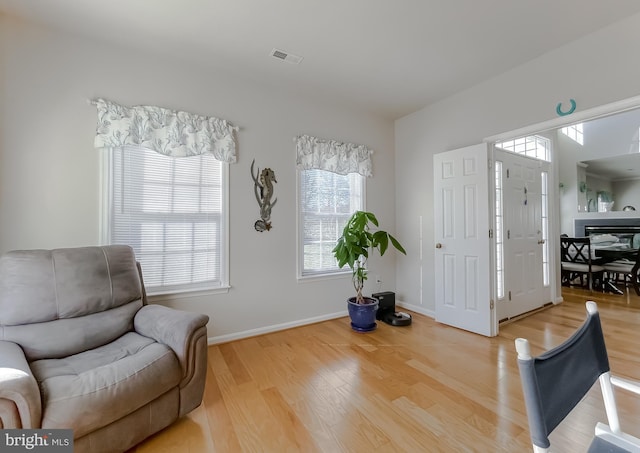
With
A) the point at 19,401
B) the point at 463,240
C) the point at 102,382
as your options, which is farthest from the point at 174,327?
the point at 463,240

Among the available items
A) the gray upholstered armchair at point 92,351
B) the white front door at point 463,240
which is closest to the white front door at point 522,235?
the white front door at point 463,240

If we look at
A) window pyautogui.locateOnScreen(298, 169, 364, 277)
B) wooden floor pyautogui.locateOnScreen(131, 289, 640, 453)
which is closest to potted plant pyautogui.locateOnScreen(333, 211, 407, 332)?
wooden floor pyautogui.locateOnScreen(131, 289, 640, 453)

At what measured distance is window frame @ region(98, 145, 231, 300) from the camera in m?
2.31

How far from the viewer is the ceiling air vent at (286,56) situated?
248 cm

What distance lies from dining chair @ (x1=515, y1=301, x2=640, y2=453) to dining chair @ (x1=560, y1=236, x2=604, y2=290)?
4.92 meters

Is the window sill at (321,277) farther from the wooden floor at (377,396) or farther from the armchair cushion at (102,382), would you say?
the armchair cushion at (102,382)

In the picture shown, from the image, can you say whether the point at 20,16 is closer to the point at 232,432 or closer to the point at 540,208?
the point at 232,432

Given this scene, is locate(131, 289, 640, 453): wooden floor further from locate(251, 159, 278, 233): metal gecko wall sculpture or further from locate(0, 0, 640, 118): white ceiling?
locate(0, 0, 640, 118): white ceiling

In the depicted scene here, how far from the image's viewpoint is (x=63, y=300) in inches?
68.6

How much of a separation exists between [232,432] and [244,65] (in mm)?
2962

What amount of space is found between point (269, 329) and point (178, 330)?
4.86 feet

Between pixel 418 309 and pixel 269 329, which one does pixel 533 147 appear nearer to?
pixel 418 309

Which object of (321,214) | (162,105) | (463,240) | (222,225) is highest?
(162,105)

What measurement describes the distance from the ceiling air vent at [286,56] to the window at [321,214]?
44.0 inches
